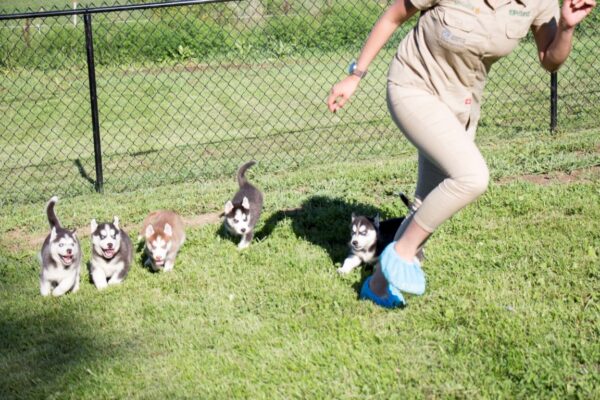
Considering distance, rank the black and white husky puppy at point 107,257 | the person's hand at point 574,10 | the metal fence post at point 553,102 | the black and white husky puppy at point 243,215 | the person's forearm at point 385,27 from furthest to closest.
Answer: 1. the metal fence post at point 553,102
2. the black and white husky puppy at point 243,215
3. the black and white husky puppy at point 107,257
4. the person's forearm at point 385,27
5. the person's hand at point 574,10

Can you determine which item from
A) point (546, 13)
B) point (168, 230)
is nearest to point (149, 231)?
point (168, 230)

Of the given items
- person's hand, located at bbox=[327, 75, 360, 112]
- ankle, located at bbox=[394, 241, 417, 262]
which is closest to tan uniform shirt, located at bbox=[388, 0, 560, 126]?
person's hand, located at bbox=[327, 75, 360, 112]

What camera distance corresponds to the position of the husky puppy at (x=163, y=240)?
5840 millimetres

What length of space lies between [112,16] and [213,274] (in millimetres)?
14740

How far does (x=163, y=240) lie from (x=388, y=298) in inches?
73.4

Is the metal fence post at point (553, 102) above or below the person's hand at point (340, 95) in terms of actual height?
below

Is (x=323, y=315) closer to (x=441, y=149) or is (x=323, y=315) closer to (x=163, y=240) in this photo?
(x=441, y=149)

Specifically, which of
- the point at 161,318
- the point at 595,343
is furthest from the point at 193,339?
the point at 595,343

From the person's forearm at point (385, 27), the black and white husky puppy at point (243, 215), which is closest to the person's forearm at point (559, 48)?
the person's forearm at point (385, 27)

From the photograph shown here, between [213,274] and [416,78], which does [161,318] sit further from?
[416,78]

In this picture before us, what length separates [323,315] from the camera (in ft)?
15.8

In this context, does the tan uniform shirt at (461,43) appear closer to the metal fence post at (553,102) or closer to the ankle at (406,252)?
the ankle at (406,252)

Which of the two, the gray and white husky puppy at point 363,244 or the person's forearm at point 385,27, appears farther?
the gray and white husky puppy at point 363,244

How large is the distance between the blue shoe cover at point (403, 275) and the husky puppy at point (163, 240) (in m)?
1.94
